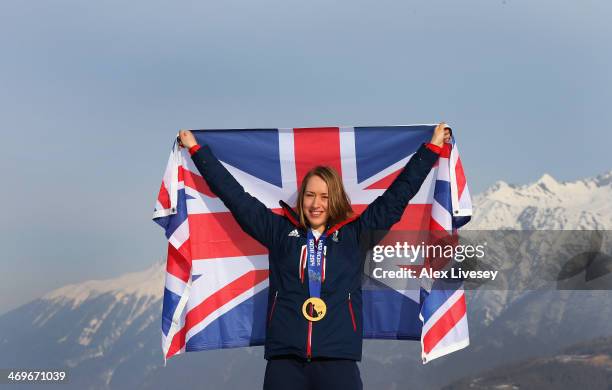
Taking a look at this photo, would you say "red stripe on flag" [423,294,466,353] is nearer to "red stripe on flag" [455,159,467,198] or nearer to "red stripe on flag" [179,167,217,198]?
"red stripe on flag" [455,159,467,198]

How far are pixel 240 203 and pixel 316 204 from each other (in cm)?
71

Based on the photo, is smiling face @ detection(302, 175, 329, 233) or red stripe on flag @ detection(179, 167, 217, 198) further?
red stripe on flag @ detection(179, 167, 217, 198)

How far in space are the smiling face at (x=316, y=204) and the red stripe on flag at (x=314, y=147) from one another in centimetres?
185

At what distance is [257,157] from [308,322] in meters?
2.70

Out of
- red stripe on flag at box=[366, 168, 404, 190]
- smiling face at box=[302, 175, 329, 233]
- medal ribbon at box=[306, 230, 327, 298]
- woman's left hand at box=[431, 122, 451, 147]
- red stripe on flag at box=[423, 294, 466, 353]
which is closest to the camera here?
medal ribbon at box=[306, 230, 327, 298]

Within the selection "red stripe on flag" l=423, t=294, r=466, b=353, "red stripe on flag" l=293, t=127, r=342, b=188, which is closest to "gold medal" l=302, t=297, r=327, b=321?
"red stripe on flag" l=423, t=294, r=466, b=353

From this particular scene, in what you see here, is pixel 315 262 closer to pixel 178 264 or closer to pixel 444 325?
pixel 444 325

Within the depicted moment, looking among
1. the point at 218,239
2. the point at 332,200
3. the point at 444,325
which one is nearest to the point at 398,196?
the point at 332,200

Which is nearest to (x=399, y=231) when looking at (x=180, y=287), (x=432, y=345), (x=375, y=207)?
(x=432, y=345)

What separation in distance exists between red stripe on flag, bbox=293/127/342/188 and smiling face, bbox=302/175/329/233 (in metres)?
1.85

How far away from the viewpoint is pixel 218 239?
764cm

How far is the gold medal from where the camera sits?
5402 mm

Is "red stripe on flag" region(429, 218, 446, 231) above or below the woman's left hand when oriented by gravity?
below

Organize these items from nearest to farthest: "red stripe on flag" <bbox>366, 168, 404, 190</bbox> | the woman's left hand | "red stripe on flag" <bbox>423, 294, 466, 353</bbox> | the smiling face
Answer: the smiling face < the woman's left hand < "red stripe on flag" <bbox>423, 294, 466, 353</bbox> < "red stripe on flag" <bbox>366, 168, 404, 190</bbox>
